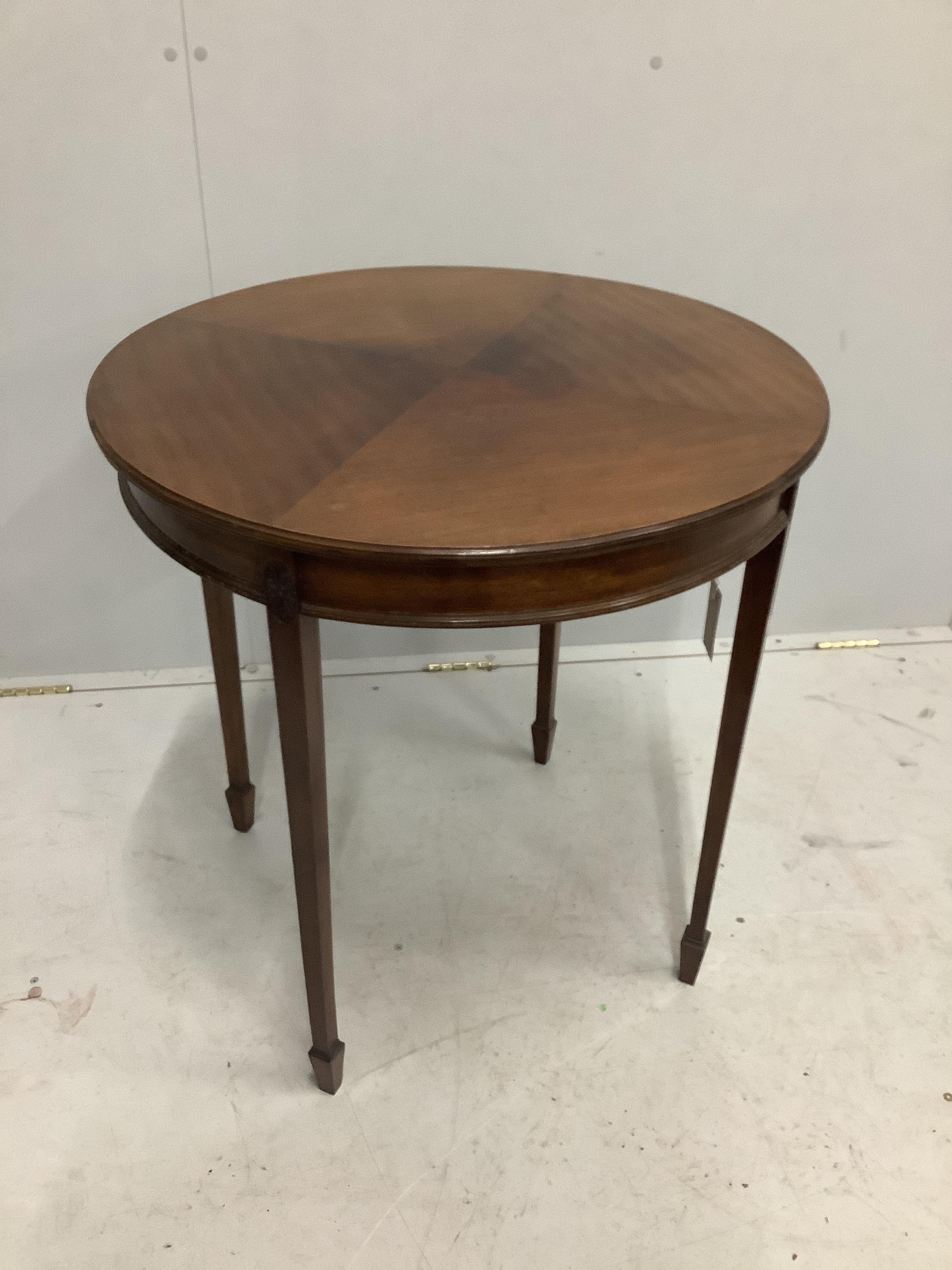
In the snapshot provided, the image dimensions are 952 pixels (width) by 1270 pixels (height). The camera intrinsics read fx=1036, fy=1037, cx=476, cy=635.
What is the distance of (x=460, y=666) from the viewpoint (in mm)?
2410

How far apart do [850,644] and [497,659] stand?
2.85ft

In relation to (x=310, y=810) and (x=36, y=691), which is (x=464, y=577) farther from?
(x=36, y=691)

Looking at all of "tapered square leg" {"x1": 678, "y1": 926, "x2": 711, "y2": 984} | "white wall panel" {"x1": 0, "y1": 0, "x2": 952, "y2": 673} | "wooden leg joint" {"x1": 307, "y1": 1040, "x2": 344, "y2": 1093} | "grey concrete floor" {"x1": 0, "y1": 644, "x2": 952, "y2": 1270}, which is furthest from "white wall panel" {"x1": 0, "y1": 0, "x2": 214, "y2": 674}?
A: "tapered square leg" {"x1": 678, "y1": 926, "x2": 711, "y2": 984}

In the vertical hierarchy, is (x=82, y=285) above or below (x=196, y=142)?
below

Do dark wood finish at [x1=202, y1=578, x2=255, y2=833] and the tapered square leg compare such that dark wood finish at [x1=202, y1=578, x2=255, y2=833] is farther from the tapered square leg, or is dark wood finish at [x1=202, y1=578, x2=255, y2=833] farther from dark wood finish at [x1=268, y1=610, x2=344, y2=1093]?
the tapered square leg

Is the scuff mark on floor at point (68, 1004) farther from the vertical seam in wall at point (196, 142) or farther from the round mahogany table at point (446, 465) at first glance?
the vertical seam in wall at point (196, 142)

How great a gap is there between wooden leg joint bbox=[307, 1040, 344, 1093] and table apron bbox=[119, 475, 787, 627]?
0.71 metres

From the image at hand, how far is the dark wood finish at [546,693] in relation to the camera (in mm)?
1975

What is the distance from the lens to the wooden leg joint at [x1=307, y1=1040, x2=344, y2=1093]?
4.77ft

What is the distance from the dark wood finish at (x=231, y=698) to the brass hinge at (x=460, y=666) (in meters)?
0.59

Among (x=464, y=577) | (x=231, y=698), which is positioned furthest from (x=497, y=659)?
(x=464, y=577)

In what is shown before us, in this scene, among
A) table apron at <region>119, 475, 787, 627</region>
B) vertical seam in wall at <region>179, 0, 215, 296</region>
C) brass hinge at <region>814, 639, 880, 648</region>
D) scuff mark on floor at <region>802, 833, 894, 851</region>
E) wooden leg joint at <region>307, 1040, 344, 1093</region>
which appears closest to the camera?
table apron at <region>119, 475, 787, 627</region>

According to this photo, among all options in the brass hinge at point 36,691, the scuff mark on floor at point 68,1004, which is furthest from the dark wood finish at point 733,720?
the brass hinge at point 36,691

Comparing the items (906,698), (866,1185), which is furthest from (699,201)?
(866,1185)
